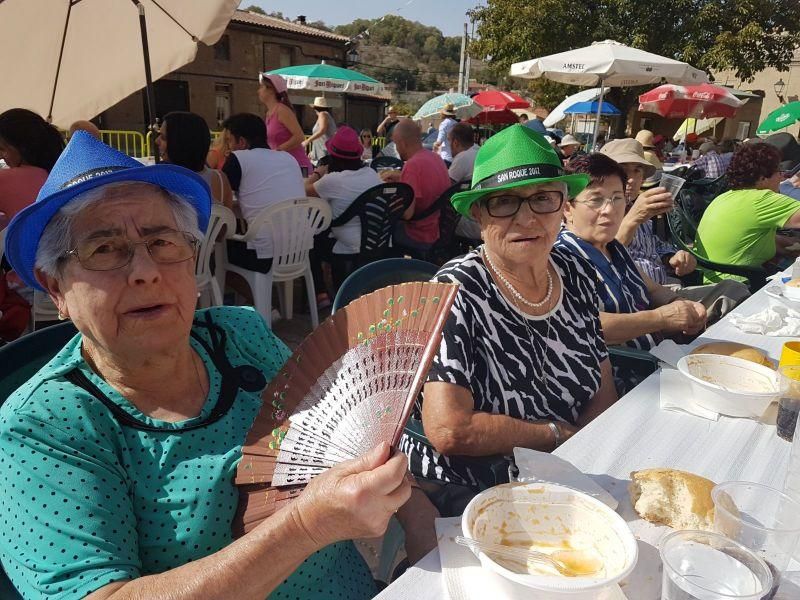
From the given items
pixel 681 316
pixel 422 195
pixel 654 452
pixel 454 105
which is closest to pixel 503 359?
pixel 654 452

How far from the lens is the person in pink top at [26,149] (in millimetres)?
3336

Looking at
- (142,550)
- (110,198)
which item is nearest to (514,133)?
(110,198)

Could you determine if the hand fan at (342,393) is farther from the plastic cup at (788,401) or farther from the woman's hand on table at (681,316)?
the woman's hand on table at (681,316)

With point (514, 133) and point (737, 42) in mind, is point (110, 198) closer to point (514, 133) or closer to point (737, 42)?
point (514, 133)

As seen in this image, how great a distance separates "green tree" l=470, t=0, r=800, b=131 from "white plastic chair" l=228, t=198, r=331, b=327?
17.3 metres

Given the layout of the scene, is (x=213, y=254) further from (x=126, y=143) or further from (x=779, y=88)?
(x=779, y=88)

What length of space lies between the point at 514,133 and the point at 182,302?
1331mm

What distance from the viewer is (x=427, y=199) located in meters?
5.56

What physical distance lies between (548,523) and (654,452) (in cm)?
55

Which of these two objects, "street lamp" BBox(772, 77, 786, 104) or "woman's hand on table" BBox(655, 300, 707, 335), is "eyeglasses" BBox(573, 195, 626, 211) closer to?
"woman's hand on table" BBox(655, 300, 707, 335)

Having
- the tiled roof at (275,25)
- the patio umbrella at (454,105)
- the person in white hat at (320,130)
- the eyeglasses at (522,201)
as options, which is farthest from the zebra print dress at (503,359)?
the tiled roof at (275,25)

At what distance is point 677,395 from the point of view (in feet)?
6.00

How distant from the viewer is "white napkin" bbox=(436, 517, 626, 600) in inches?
37.3

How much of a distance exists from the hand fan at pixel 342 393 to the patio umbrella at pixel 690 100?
14001 millimetres
